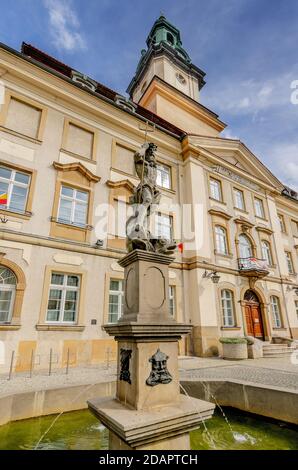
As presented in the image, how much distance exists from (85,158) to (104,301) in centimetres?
699

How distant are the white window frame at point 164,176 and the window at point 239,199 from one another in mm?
5554

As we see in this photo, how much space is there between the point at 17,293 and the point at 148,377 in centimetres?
776

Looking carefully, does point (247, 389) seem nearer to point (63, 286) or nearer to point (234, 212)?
point (63, 286)

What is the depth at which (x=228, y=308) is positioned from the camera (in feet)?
49.2

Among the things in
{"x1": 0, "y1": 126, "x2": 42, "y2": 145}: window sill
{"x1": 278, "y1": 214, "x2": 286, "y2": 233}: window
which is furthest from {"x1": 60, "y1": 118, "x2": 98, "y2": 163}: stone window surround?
{"x1": 278, "y1": 214, "x2": 286, "y2": 233}: window

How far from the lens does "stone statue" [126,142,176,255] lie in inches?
160

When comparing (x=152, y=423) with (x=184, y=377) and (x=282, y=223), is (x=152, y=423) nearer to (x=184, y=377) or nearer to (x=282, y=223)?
(x=184, y=377)

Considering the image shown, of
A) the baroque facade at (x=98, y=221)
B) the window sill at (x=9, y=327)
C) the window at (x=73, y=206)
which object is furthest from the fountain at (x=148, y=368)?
the window at (x=73, y=206)

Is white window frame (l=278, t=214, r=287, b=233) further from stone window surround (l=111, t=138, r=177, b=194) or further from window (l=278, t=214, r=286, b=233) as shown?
stone window surround (l=111, t=138, r=177, b=194)

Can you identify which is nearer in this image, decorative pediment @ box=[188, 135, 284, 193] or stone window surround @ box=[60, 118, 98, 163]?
stone window surround @ box=[60, 118, 98, 163]

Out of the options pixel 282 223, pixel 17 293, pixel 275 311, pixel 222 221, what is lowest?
pixel 275 311

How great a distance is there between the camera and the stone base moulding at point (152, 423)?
100 inches

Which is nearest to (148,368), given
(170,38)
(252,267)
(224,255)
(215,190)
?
(224,255)

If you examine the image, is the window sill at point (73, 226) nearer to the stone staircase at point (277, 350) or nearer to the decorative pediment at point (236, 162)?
the decorative pediment at point (236, 162)
